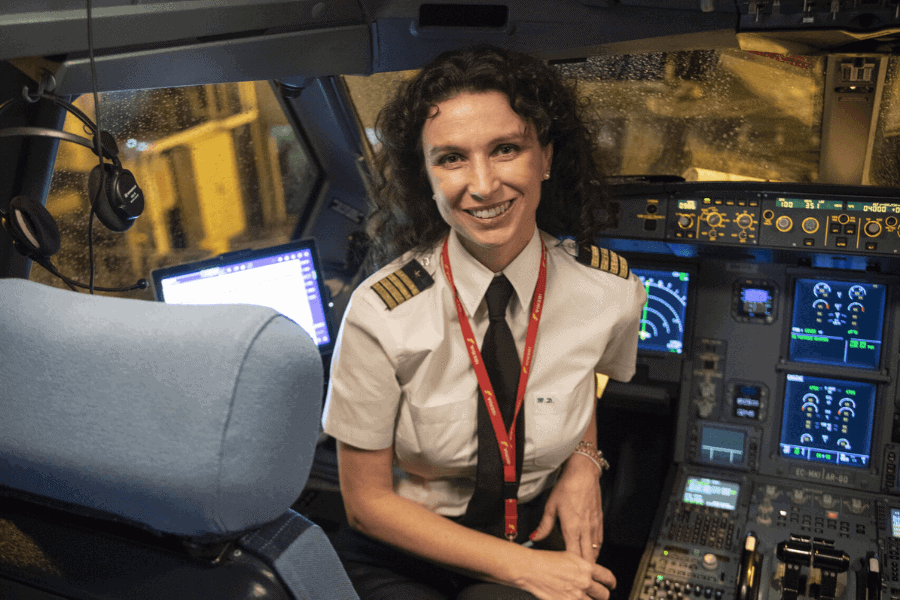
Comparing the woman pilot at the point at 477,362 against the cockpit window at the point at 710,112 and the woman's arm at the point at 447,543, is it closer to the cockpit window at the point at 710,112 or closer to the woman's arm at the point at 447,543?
the woman's arm at the point at 447,543

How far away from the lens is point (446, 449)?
51.6 inches

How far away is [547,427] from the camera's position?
1345mm

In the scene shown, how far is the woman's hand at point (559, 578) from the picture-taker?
47.8 inches

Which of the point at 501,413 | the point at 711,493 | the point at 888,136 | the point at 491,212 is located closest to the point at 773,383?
the point at 711,493

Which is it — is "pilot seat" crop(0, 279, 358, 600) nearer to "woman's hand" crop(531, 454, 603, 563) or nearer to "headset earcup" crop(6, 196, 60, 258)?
"headset earcup" crop(6, 196, 60, 258)

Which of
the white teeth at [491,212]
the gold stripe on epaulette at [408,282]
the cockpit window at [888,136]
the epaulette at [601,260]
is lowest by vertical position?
the gold stripe on epaulette at [408,282]

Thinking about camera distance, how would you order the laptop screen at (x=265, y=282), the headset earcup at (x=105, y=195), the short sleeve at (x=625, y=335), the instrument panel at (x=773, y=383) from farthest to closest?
the laptop screen at (x=265, y=282) → the instrument panel at (x=773, y=383) → the short sleeve at (x=625, y=335) → the headset earcup at (x=105, y=195)

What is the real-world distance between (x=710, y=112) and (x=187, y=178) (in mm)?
1593

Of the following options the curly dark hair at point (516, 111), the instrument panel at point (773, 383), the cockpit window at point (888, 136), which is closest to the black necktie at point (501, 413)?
the curly dark hair at point (516, 111)

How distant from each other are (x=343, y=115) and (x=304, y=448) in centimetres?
199

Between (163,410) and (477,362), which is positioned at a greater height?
(163,410)

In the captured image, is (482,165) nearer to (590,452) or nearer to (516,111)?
(516,111)

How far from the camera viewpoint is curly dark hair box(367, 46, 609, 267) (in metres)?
1.28

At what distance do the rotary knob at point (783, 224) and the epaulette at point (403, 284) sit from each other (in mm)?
947
